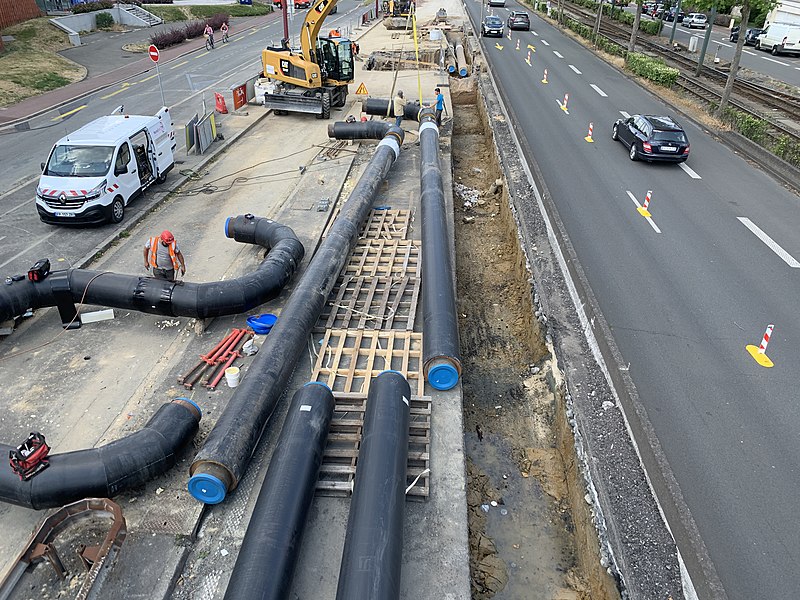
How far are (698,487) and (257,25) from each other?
219 ft

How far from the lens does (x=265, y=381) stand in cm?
923

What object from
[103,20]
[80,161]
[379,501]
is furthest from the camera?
[103,20]

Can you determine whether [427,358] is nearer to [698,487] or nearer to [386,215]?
[698,487]

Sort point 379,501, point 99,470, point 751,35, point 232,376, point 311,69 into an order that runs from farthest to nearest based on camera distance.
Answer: point 751,35, point 311,69, point 232,376, point 99,470, point 379,501

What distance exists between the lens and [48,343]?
1177 centimetres

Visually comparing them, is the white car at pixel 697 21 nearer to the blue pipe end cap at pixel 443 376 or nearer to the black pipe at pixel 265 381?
the black pipe at pixel 265 381

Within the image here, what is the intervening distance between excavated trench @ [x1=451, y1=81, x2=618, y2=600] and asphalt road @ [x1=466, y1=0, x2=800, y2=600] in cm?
157

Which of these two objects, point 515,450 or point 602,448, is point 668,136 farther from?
point 602,448

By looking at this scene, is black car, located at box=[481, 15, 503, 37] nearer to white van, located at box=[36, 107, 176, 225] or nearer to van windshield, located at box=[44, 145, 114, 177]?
white van, located at box=[36, 107, 176, 225]

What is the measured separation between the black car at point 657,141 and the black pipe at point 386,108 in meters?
9.29

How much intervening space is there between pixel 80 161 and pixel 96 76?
2551cm

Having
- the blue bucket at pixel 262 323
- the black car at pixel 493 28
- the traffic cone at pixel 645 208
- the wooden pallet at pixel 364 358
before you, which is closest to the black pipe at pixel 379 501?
the wooden pallet at pixel 364 358

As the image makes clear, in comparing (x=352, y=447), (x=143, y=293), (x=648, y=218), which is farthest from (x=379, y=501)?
(x=648, y=218)

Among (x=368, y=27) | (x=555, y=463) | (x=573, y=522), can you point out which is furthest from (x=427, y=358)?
(x=368, y=27)
